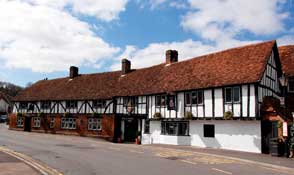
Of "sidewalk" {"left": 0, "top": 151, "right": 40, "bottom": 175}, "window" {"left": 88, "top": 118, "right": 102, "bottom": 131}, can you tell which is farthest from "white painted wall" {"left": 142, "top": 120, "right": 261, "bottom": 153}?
"sidewalk" {"left": 0, "top": 151, "right": 40, "bottom": 175}

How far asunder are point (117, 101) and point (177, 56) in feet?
29.0

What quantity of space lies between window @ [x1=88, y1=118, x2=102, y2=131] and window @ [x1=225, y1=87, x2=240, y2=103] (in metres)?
17.5

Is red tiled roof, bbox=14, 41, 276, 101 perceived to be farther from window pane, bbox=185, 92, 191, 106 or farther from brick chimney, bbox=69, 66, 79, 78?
brick chimney, bbox=69, 66, 79, 78

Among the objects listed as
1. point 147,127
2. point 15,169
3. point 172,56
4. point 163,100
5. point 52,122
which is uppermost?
point 172,56

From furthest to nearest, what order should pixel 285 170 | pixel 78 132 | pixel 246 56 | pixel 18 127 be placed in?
pixel 18 127 → pixel 78 132 → pixel 246 56 → pixel 285 170

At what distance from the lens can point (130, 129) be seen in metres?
35.1

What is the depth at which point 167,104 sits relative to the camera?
29.8 meters

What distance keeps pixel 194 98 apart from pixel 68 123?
65.6 feet

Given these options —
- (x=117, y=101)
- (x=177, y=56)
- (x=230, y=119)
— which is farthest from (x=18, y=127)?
(x=230, y=119)

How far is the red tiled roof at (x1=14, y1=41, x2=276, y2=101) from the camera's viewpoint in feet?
83.8

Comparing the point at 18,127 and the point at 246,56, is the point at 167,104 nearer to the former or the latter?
the point at 246,56

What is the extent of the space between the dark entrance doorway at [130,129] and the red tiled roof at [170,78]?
3.05 metres

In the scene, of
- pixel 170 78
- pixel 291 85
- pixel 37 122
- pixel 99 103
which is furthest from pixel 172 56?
pixel 37 122

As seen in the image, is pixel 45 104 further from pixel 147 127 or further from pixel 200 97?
pixel 200 97
